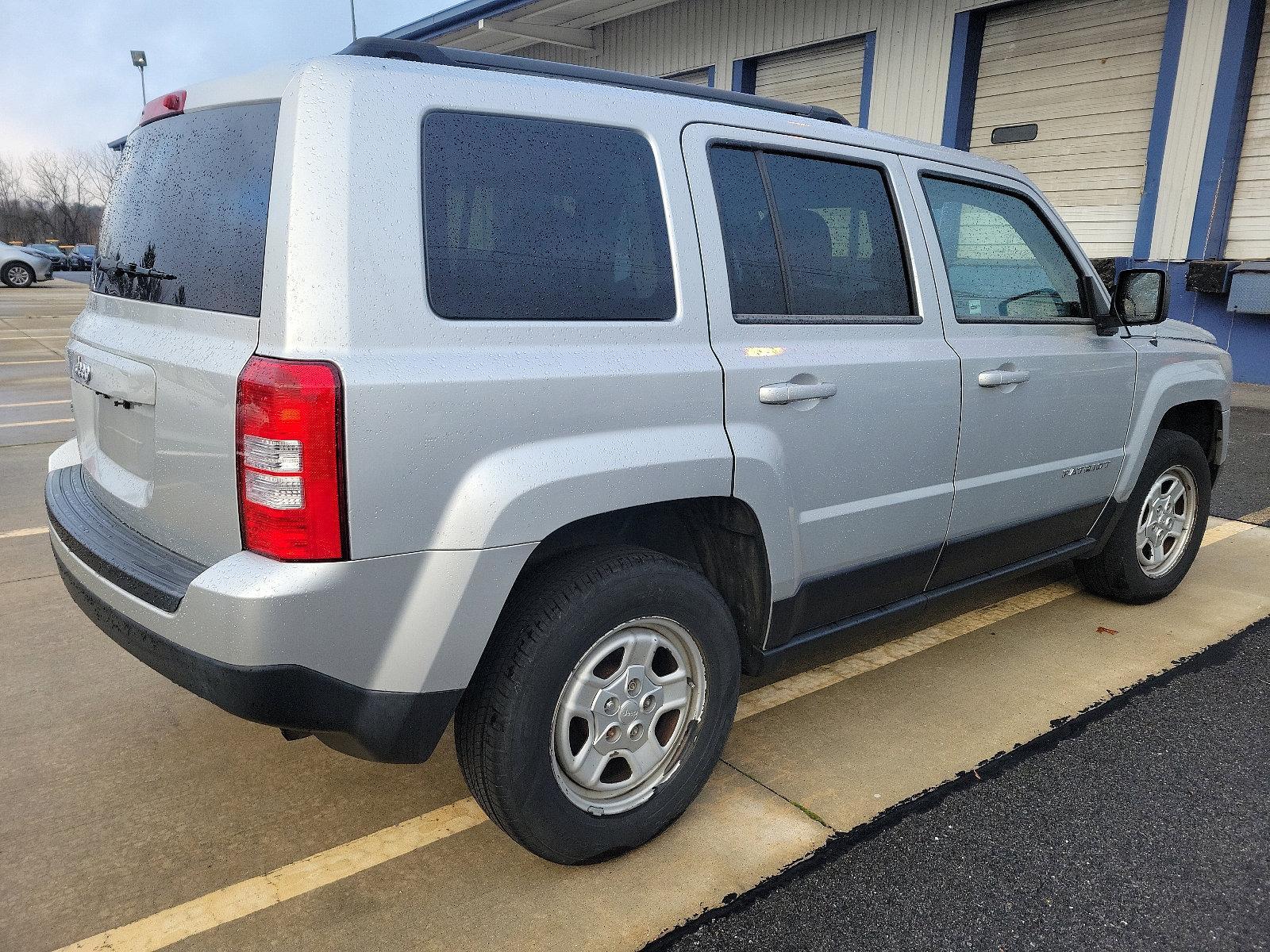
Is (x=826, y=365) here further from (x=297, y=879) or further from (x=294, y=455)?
(x=297, y=879)

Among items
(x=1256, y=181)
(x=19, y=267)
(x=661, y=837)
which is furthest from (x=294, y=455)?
(x=19, y=267)

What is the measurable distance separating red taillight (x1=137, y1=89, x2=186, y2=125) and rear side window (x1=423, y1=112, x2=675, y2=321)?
0.85 meters

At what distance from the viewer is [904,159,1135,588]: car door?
317cm

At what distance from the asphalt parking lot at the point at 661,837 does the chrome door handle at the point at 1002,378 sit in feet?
3.70

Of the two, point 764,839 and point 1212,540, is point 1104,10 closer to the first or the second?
point 1212,540

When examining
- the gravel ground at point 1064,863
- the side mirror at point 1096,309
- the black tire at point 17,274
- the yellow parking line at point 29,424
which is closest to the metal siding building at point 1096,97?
the side mirror at point 1096,309

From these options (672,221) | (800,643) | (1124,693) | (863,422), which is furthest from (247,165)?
(1124,693)

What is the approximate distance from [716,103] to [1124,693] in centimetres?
253

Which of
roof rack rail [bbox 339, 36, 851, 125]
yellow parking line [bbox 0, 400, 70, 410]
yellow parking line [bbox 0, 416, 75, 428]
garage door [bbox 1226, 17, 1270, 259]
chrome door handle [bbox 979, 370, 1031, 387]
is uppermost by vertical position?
garage door [bbox 1226, 17, 1270, 259]

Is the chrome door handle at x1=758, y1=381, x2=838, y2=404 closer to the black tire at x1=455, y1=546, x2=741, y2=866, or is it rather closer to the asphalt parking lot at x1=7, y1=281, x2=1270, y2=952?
the black tire at x1=455, y1=546, x2=741, y2=866

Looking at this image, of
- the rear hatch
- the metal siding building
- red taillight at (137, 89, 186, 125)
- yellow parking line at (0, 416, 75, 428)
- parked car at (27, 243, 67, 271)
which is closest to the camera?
the rear hatch

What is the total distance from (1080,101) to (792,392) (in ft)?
35.3

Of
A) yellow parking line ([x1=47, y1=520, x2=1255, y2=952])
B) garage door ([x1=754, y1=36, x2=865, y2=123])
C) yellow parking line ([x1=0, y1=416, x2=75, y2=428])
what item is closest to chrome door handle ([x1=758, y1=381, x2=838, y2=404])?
yellow parking line ([x1=47, y1=520, x2=1255, y2=952])

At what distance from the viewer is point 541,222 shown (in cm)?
221
